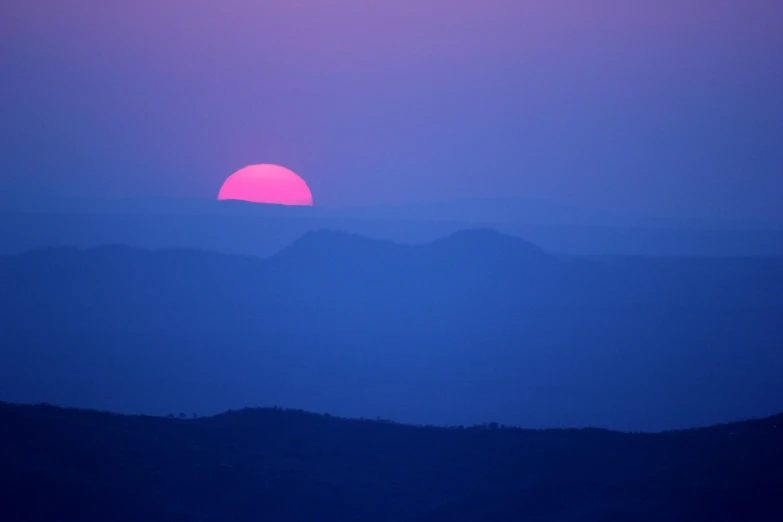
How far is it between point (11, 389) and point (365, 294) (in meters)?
15.9

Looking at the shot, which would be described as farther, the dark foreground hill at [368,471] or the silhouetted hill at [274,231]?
the silhouetted hill at [274,231]

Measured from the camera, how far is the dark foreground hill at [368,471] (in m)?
9.84

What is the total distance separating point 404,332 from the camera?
2964 centimetres

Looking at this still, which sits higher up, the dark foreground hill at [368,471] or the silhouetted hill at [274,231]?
the silhouetted hill at [274,231]

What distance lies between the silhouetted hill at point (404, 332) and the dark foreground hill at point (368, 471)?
36.2 feet

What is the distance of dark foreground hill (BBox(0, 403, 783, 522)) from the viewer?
9.84 meters

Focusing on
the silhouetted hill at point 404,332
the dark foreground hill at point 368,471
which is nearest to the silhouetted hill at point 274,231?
the silhouetted hill at point 404,332

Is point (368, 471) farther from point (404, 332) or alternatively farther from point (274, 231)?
point (274, 231)

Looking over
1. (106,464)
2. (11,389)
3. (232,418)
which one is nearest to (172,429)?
(232,418)

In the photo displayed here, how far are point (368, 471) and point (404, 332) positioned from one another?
55.6 feet

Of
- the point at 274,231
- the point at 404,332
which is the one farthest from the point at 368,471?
the point at 274,231

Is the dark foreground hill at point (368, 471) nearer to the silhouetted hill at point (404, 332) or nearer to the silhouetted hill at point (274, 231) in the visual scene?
the silhouetted hill at point (404, 332)

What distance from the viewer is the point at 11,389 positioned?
75.9 ft

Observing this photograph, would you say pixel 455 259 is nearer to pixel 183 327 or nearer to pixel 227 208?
pixel 227 208
